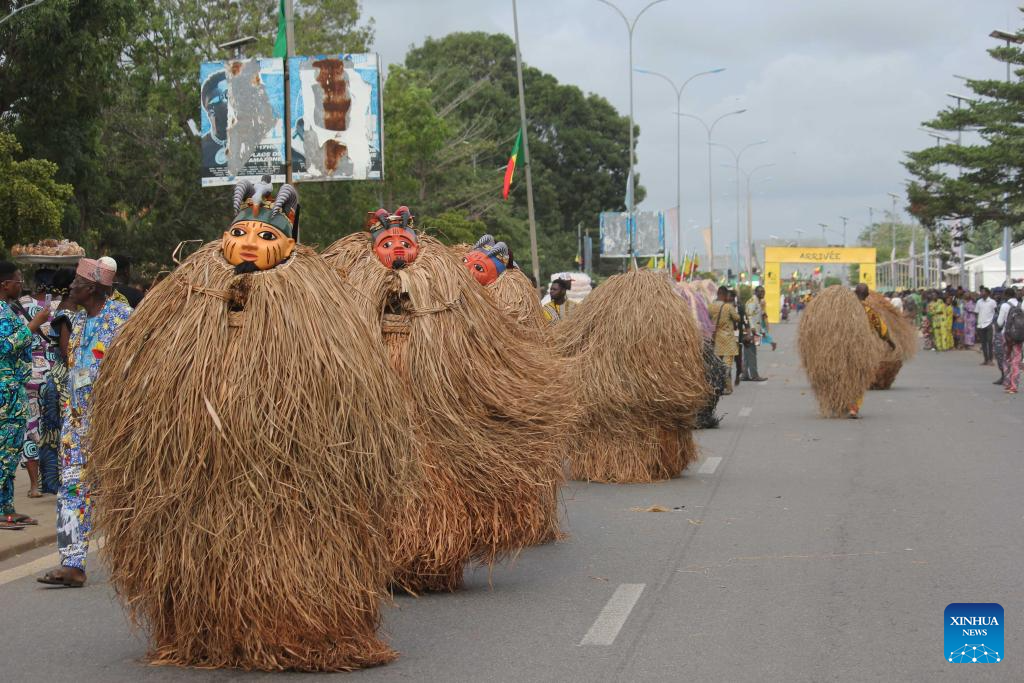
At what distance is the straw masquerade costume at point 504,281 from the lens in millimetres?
9219

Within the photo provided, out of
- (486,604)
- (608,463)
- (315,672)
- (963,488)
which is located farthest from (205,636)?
(963,488)

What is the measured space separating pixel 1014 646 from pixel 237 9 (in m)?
36.5

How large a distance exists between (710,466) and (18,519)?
6733 millimetres

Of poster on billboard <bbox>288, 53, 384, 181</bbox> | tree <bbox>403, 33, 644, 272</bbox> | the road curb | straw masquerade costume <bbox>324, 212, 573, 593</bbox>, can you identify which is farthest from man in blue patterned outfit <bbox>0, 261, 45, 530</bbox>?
tree <bbox>403, 33, 644, 272</bbox>

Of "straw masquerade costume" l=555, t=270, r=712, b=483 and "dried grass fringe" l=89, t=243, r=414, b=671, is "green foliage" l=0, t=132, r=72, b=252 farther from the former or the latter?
"dried grass fringe" l=89, t=243, r=414, b=671

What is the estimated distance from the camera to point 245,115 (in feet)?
83.7

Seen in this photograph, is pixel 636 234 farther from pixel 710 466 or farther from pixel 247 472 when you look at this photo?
pixel 247 472

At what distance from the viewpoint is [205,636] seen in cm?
573

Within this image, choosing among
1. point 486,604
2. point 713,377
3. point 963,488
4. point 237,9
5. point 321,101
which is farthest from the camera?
point 237,9

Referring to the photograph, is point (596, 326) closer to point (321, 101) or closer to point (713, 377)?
point (713, 377)

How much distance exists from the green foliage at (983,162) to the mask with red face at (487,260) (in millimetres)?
25450

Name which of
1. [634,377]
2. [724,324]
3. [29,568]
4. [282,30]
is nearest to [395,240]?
[29,568]

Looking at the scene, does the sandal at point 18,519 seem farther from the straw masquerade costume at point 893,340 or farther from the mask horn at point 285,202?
the straw masquerade costume at point 893,340

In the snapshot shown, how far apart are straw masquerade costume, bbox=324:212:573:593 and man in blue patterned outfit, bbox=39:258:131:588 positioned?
4.55 ft
